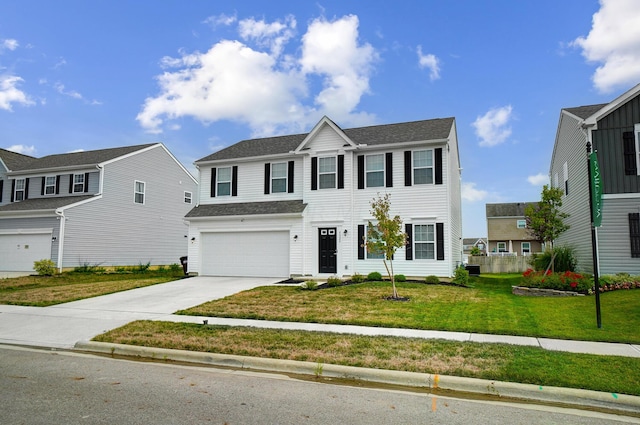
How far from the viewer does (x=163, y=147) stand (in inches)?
1214

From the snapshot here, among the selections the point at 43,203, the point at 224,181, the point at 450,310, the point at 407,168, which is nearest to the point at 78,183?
the point at 43,203

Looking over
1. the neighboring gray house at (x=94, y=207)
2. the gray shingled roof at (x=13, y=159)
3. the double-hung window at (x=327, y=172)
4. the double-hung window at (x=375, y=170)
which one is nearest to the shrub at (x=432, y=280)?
the double-hung window at (x=375, y=170)

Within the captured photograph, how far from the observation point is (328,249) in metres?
19.8

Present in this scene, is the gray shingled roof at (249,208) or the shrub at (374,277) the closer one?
the shrub at (374,277)

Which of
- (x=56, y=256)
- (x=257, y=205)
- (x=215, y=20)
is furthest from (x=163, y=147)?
(x=215, y=20)

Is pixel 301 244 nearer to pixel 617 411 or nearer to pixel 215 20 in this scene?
pixel 215 20

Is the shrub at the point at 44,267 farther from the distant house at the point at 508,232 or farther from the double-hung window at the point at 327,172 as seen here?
the distant house at the point at 508,232

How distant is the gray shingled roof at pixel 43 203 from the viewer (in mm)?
24500

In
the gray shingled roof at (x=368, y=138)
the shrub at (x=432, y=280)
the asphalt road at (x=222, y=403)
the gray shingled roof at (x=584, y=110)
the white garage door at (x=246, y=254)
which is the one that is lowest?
the asphalt road at (x=222, y=403)

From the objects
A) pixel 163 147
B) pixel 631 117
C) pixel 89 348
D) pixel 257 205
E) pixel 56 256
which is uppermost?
pixel 163 147

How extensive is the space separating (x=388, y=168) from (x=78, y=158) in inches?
882

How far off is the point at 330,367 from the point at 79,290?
13.4 m

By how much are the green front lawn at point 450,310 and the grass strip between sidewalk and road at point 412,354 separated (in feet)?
5.37

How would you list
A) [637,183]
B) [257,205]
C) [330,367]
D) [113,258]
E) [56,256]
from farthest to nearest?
[113,258] < [56,256] < [257,205] < [637,183] < [330,367]
